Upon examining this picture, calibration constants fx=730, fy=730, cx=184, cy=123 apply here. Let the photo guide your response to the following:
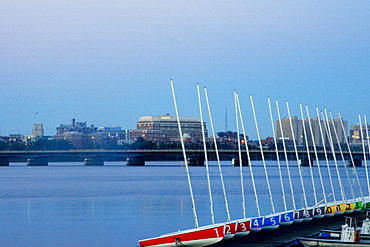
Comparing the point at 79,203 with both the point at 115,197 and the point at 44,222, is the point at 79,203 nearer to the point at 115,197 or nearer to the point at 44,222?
the point at 115,197

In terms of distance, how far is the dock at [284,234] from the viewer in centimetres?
3341

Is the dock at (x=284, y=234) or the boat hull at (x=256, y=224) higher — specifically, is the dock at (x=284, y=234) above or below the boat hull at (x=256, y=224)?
below

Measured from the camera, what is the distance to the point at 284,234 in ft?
121

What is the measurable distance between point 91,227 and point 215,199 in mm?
28423

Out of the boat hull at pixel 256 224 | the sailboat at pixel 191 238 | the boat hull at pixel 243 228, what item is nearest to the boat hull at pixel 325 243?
the boat hull at pixel 243 228

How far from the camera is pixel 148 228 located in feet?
165

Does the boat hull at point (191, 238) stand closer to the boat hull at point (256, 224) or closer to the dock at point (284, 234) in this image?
the dock at point (284, 234)

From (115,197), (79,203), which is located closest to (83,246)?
(79,203)

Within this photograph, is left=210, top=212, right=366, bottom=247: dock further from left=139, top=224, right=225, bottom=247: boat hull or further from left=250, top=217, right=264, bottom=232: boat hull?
left=139, top=224, right=225, bottom=247: boat hull

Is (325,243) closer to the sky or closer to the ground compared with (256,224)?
closer to the ground

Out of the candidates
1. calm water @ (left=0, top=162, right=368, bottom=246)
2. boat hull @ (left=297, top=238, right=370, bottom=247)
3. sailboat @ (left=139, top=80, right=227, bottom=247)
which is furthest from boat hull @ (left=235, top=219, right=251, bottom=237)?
calm water @ (left=0, top=162, right=368, bottom=246)

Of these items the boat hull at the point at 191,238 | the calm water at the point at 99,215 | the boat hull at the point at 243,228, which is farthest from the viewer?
the calm water at the point at 99,215

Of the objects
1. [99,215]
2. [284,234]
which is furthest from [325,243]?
[99,215]

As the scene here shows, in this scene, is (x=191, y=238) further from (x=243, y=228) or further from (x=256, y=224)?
(x=256, y=224)
